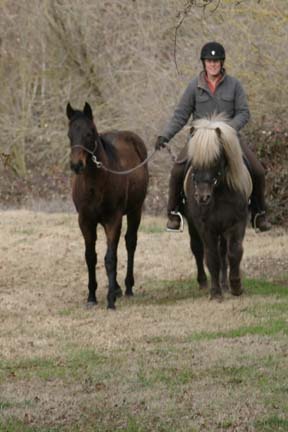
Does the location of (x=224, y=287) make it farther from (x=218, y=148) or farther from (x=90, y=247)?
(x=218, y=148)

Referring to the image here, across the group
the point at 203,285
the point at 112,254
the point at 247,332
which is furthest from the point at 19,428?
the point at 203,285

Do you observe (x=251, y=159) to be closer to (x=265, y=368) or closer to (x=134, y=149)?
(x=134, y=149)

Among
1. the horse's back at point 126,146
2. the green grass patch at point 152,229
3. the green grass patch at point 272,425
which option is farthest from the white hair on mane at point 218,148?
the green grass patch at point 152,229

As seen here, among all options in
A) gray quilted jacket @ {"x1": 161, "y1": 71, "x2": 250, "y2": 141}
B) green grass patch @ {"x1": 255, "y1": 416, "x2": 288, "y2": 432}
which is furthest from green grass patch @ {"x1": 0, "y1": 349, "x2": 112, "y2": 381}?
gray quilted jacket @ {"x1": 161, "y1": 71, "x2": 250, "y2": 141}

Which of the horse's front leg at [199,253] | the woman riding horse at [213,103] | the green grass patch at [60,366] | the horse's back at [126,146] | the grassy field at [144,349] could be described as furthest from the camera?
the horse's front leg at [199,253]

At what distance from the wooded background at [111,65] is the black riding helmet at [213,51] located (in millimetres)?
7327

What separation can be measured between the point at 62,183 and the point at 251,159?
52.0 feet

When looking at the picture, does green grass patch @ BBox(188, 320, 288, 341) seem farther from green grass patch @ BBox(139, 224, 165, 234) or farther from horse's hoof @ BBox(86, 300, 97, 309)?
green grass patch @ BBox(139, 224, 165, 234)

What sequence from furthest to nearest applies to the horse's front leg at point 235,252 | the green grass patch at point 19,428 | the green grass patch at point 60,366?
1. the horse's front leg at point 235,252
2. the green grass patch at point 60,366
3. the green grass patch at point 19,428

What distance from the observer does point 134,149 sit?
1408 cm

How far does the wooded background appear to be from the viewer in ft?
66.9

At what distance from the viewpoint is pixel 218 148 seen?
12133mm

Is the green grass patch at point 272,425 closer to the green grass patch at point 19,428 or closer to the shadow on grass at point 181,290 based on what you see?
the green grass patch at point 19,428

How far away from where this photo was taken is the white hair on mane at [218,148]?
12.1 meters
